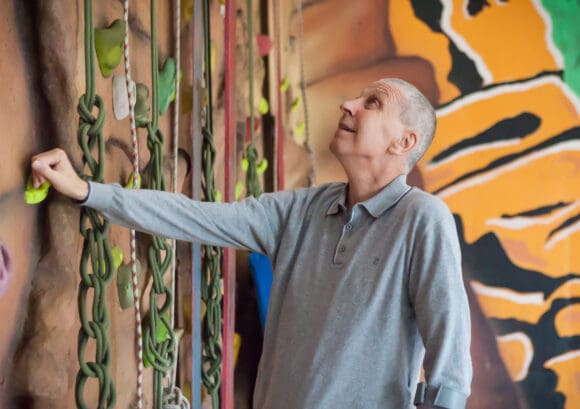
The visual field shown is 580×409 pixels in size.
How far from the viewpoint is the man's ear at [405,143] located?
143 centimetres

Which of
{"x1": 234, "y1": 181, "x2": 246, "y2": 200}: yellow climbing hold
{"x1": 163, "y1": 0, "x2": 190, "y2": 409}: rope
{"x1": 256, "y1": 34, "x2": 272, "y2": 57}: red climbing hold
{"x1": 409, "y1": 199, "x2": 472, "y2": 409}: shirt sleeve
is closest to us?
{"x1": 409, "y1": 199, "x2": 472, "y2": 409}: shirt sleeve

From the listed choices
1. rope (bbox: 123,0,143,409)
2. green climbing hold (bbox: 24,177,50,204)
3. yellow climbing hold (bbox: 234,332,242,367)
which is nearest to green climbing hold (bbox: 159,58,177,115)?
rope (bbox: 123,0,143,409)

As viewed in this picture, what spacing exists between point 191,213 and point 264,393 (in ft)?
1.06

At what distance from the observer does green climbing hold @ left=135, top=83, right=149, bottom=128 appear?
1.45 m

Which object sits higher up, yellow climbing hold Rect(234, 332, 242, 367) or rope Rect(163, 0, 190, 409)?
rope Rect(163, 0, 190, 409)

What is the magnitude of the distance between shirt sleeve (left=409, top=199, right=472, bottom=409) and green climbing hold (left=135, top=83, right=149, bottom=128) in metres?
0.51

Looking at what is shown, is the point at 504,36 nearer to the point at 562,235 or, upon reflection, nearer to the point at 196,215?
the point at 562,235

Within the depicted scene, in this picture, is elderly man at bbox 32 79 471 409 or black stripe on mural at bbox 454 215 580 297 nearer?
elderly man at bbox 32 79 471 409

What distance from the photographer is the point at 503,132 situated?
2814 mm

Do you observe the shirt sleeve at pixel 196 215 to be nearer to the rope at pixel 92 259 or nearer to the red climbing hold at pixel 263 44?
the rope at pixel 92 259

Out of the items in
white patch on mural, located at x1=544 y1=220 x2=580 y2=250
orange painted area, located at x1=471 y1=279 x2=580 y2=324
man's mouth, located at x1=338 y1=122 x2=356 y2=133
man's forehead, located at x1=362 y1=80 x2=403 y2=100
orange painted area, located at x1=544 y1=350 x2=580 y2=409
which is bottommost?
orange painted area, located at x1=544 y1=350 x2=580 y2=409

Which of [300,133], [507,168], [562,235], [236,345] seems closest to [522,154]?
[507,168]

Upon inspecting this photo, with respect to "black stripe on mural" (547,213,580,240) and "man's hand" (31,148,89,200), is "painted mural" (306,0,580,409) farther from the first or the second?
"man's hand" (31,148,89,200)

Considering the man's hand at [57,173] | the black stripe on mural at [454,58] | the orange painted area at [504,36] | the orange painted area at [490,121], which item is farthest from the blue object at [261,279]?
the man's hand at [57,173]
